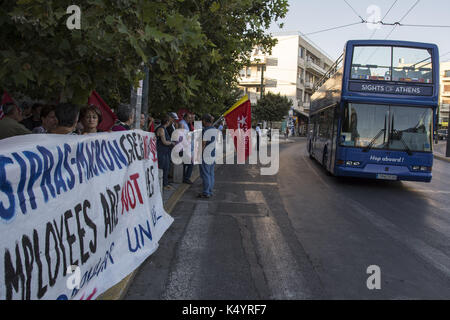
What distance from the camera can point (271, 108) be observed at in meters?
53.4

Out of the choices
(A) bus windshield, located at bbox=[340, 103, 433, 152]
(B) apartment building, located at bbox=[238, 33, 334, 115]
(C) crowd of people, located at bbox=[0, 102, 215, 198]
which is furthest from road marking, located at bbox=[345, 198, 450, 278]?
(B) apartment building, located at bbox=[238, 33, 334, 115]

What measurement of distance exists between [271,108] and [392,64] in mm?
43486

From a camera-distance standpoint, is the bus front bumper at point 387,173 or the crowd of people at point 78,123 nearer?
the crowd of people at point 78,123

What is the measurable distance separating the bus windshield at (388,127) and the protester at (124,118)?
5942 millimetres

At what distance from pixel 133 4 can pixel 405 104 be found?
8286mm

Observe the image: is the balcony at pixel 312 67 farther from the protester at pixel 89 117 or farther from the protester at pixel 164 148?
the protester at pixel 89 117

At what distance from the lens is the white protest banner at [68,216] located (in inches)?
89.0

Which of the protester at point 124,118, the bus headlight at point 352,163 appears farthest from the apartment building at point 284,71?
the protester at point 124,118

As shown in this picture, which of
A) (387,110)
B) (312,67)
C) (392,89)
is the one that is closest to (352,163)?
(387,110)

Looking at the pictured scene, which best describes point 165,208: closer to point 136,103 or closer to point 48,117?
point 136,103

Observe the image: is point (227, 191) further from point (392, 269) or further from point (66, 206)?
point (66, 206)

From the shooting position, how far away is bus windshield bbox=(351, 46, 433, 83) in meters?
9.98

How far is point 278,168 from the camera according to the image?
14641 millimetres

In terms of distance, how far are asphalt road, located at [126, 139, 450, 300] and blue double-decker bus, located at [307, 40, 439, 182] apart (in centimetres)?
107
